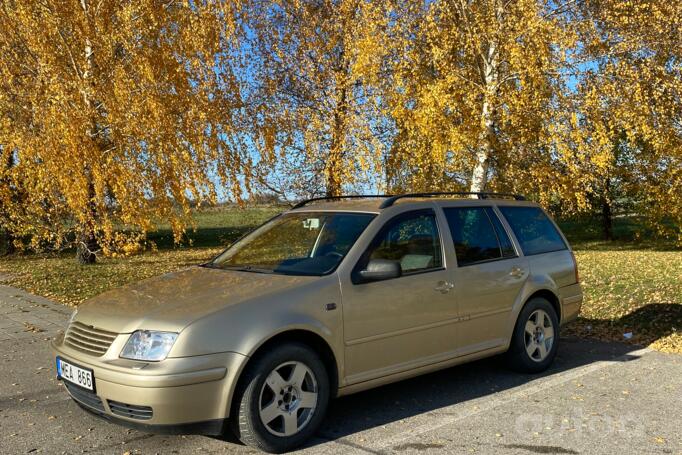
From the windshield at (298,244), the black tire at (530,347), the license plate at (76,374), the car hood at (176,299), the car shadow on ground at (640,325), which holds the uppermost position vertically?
the windshield at (298,244)

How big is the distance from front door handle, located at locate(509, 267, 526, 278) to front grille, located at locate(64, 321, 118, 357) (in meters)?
3.45

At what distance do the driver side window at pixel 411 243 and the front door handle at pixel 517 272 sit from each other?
3.03 feet

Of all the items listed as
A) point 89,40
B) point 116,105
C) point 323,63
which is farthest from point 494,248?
point 323,63

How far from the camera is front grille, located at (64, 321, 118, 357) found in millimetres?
4117

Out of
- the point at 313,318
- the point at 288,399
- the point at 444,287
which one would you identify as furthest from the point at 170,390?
the point at 444,287

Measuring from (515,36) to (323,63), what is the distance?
4.89 metres

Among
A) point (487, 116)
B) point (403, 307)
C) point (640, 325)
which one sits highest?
point (487, 116)

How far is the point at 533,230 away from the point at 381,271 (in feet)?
8.09

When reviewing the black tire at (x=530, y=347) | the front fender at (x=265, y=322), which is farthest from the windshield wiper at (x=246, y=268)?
the black tire at (x=530, y=347)

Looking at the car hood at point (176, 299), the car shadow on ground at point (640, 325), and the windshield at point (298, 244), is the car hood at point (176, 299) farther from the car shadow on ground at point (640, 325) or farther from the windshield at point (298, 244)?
the car shadow on ground at point (640, 325)

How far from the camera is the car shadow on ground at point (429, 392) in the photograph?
4750mm

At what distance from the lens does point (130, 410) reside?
12.8 ft

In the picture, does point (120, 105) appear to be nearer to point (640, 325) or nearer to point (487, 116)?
point (487, 116)

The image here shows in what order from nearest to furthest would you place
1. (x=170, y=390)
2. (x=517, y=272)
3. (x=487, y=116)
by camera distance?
(x=170, y=390) → (x=517, y=272) → (x=487, y=116)
